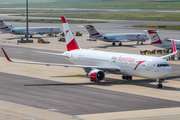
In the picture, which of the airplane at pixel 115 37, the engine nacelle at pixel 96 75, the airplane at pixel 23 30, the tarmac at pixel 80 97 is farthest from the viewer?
the airplane at pixel 23 30

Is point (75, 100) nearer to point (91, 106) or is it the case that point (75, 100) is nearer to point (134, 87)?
point (91, 106)

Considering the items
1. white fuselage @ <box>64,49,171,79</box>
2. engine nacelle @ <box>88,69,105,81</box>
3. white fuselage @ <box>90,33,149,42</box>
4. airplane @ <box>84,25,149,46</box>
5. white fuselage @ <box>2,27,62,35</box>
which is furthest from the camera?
white fuselage @ <box>2,27,62,35</box>

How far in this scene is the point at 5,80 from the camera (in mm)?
49406

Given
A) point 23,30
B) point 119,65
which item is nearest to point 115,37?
point 23,30

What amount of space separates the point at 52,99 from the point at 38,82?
10.9 meters

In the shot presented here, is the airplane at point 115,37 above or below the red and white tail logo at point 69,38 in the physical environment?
below

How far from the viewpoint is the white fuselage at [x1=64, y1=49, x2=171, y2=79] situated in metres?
43.8

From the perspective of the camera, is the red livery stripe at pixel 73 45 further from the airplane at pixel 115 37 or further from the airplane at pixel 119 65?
the airplane at pixel 115 37

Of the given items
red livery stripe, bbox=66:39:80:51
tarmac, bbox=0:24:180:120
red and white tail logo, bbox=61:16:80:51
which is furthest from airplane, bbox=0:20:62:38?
red livery stripe, bbox=66:39:80:51

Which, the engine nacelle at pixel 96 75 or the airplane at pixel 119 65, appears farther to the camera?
Result: the engine nacelle at pixel 96 75

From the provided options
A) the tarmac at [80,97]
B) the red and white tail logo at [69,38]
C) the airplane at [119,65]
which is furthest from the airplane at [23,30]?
the airplane at [119,65]

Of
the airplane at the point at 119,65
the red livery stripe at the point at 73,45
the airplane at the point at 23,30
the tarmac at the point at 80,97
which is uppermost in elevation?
the red livery stripe at the point at 73,45

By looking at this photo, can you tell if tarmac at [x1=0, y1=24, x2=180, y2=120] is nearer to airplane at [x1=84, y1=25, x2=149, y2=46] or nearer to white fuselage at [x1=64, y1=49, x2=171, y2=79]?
white fuselage at [x1=64, y1=49, x2=171, y2=79]

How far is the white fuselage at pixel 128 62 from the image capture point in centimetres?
4378
